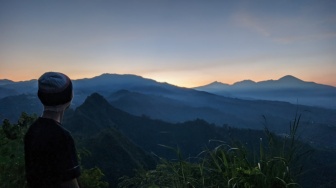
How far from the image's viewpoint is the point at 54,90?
7.44 feet

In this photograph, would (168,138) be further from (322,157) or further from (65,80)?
(65,80)

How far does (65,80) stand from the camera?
2.33 meters

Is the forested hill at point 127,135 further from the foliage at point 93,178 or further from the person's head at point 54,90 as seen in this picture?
the person's head at point 54,90

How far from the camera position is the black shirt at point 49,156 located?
2182 millimetres

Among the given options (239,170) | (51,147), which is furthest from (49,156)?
(239,170)

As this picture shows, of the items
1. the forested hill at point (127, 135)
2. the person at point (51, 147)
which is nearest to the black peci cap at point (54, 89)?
the person at point (51, 147)

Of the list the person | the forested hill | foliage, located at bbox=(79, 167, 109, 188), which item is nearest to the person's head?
the person

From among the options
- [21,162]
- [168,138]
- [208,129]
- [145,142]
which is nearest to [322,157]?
[208,129]

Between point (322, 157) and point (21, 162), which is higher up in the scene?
point (21, 162)

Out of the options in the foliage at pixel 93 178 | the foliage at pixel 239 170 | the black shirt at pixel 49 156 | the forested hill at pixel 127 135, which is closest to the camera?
the black shirt at pixel 49 156

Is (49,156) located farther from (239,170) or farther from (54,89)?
(239,170)

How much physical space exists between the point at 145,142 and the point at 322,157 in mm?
80289

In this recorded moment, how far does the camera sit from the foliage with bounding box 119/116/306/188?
9.09ft

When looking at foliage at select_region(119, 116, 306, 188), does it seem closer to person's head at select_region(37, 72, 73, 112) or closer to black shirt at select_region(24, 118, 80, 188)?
black shirt at select_region(24, 118, 80, 188)
